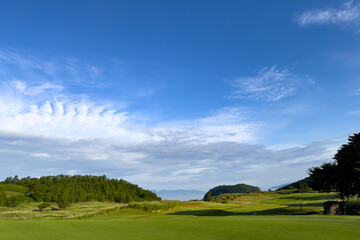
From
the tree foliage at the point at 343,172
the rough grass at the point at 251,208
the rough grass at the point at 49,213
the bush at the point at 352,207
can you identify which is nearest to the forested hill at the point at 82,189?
the rough grass at the point at 49,213

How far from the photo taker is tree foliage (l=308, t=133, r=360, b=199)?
3097 centimetres

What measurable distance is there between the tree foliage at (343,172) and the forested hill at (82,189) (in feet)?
189

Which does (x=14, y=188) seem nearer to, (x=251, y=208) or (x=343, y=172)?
(x=251, y=208)

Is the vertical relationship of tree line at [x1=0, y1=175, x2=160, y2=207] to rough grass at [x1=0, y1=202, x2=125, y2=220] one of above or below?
above

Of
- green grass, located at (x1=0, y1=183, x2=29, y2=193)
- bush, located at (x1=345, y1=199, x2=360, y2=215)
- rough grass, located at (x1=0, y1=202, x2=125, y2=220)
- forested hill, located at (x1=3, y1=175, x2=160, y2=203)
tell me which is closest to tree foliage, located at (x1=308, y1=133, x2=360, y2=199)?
bush, located at (x1=345, y1=199, x2=360, y2=215)

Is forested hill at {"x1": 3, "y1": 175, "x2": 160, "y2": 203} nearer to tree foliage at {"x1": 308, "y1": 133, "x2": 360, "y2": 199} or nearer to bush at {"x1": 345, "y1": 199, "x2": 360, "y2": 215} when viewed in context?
tree foliage at {"x1": 308, "y1": 133, "x2": 360, "y2": 199}

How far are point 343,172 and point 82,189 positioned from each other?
7816cm

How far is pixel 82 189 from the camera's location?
8719 centimetres

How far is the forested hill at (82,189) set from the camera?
75544 mm

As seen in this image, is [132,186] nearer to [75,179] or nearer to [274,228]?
[75,179]

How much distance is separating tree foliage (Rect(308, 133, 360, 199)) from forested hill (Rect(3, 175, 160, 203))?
5774cm

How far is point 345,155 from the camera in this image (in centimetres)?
3166

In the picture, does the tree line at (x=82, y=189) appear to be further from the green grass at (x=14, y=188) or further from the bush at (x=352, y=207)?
the bush at (x=352, y=207)

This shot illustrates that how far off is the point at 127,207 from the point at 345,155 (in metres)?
33.3
